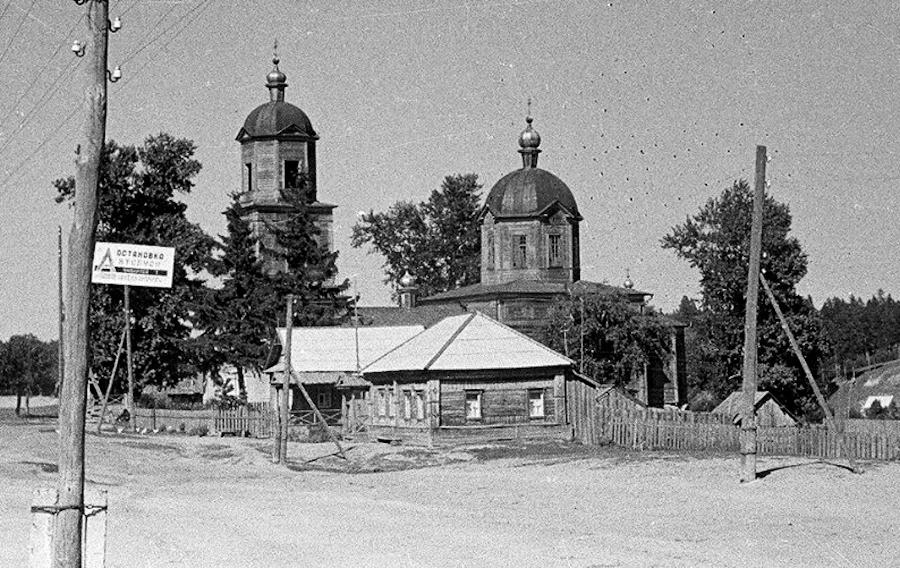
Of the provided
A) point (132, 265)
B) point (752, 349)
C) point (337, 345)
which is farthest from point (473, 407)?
point (752, 349)

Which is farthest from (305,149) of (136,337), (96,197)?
(96,197)

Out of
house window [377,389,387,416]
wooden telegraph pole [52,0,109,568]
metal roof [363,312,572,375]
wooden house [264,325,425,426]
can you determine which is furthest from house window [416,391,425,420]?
wooden telegraph pole [52,0,109,568]

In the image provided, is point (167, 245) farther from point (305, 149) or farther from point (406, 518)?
point (406, 518)

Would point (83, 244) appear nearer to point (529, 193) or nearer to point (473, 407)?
point (473, 407)

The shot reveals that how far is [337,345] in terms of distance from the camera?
63.1 metres

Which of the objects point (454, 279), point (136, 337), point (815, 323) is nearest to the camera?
point (815, 323)

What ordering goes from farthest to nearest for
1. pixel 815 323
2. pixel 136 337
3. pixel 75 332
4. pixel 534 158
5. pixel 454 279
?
pixel 454 279 < pixel 534 158 < pixel 136 337 < pixel 815 323 < pixel 75 332

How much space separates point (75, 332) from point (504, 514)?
564 inches

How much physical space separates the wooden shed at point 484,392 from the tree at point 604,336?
1998cm

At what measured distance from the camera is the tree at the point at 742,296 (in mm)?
62719

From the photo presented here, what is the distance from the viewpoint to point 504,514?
27.5 metres

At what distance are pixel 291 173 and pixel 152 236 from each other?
16.8 meters

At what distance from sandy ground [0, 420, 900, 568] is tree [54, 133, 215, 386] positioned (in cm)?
2758

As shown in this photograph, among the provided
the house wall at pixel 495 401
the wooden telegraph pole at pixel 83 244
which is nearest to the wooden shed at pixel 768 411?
the house wall at pixel 495 401
